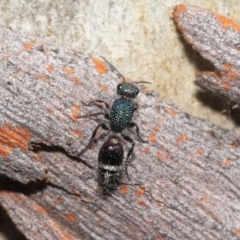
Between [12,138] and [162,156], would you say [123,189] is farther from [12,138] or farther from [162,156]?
[12,138]

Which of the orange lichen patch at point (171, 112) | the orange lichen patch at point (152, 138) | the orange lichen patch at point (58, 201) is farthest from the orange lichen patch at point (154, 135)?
the orange lichen patch at point (58, 201)

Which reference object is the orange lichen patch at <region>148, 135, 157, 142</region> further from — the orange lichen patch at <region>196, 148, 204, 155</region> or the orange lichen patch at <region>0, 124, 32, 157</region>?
the orange lichen patch at <region>0, 124, 32, 157</region>

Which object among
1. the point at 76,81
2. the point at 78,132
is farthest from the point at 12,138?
the point at 76,81

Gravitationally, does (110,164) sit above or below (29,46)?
below

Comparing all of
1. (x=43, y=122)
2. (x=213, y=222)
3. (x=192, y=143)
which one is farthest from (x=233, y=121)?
(x=43, y=122)

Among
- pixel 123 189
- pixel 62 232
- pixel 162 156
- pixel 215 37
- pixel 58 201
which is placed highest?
pixel 215 37

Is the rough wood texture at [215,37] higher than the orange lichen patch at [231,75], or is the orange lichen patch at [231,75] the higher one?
the rough wood texture at [215,37]

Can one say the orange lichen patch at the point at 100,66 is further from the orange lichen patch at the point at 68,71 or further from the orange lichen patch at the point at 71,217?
the orange lichen patch at the point at 71,217
